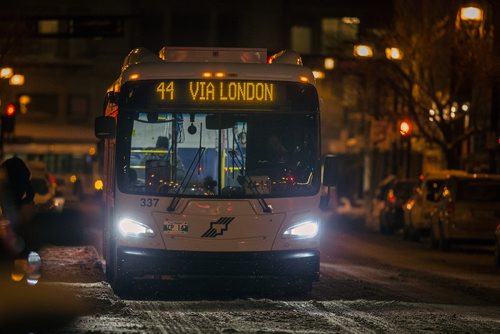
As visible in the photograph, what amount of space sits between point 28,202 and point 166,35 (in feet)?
236

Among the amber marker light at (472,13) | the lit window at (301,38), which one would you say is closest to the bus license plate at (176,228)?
the amber marker light at (472,13)

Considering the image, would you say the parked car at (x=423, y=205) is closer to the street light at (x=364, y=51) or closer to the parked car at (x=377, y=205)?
the parked car at (x=377, y=205)

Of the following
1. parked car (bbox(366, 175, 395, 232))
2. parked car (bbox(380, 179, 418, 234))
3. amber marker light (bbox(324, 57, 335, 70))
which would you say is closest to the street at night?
parked car (bbox(380, 179, 418, 234))

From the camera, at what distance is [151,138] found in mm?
15664

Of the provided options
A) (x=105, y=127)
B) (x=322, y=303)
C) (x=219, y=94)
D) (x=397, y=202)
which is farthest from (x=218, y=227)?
(x=397, y=202)

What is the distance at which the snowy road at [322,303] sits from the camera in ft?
41.6

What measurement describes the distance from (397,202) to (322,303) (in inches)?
880

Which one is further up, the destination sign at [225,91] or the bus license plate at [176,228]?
the destination sign at [225,91]

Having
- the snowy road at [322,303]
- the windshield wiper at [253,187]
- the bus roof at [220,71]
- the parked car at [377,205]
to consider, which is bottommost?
the parked car at [377,205]

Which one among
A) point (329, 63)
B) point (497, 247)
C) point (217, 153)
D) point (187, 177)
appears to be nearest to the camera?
point (187, 177)

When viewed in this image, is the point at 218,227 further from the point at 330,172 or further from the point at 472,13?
the point at 472,13

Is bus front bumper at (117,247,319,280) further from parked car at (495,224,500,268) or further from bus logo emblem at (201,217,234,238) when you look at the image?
parked car at (495,224,500,268)

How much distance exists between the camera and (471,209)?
28297mm

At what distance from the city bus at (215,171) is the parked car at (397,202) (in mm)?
21210
